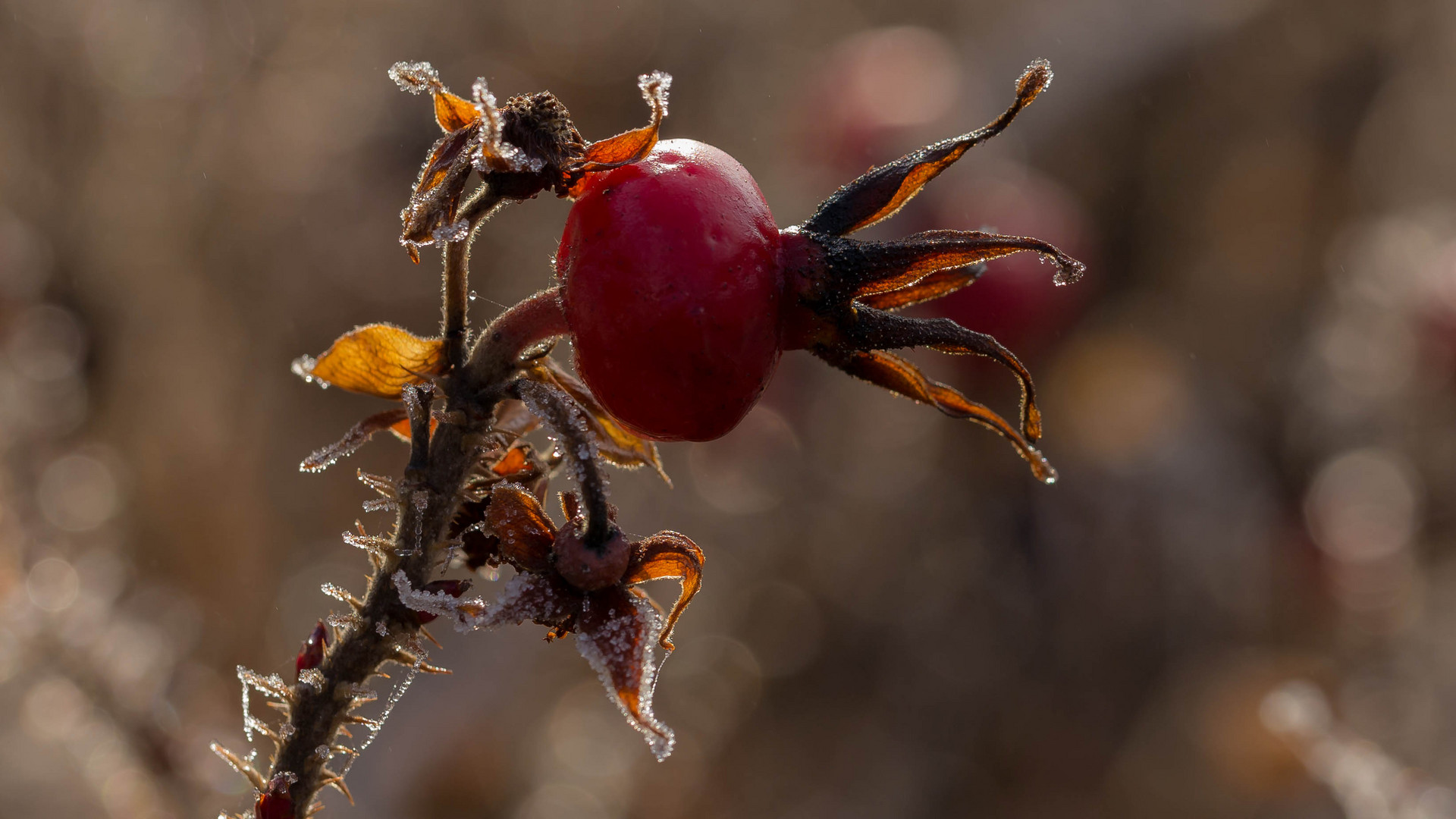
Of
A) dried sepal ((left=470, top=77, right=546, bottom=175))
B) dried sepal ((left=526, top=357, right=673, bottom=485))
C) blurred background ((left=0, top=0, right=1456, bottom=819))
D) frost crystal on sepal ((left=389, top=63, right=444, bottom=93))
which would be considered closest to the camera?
dried sepal ((left=470, top=77, right=546, bottom=175))

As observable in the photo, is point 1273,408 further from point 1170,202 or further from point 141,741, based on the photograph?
point 141,741

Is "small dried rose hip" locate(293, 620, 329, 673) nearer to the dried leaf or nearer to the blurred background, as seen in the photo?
the dried leaf

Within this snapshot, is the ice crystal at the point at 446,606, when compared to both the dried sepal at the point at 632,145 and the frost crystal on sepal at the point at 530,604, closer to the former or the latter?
the frost crystal on sepal at the point at 530,604

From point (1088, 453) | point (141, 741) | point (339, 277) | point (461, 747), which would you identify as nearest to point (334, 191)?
point (339, 277)

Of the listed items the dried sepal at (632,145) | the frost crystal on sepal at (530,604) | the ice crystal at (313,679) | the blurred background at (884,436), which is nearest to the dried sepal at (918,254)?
the dried sepal at (632,145)

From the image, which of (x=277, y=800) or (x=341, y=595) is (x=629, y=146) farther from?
(x=277, y=800)

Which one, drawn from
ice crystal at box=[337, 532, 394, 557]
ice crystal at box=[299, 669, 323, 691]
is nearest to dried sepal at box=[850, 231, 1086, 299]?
ice crystal at box=[337, 532, 394, 557]

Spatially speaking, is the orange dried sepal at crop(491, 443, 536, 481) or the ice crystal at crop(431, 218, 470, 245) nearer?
the ice crystal at crop(431, 218, 470, 245)
